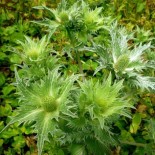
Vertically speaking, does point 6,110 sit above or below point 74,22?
below

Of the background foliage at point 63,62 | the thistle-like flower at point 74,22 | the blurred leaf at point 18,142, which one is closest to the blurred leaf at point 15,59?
the background foliage at point 63,62

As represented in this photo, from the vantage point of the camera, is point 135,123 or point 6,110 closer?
point 135,123

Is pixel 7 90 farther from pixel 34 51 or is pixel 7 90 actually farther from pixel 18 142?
pixel 34 51

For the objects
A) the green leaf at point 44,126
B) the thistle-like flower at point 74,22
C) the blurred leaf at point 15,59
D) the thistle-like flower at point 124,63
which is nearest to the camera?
the green leaf at point 44,126

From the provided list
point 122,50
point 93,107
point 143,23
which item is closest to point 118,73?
point 122,50

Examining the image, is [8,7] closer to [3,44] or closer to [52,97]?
[3,44]

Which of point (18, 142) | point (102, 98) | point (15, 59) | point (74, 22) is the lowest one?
point (18, 142)

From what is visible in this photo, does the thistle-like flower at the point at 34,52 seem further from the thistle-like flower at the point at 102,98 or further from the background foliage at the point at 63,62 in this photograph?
the thistle-like flower at the point at 102,98

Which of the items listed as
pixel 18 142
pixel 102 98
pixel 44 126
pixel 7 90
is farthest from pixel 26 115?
pixel 7 90

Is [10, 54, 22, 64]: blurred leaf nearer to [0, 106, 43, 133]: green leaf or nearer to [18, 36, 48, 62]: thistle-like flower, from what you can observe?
[18, 36, 48, 62]: thistle-like flower
